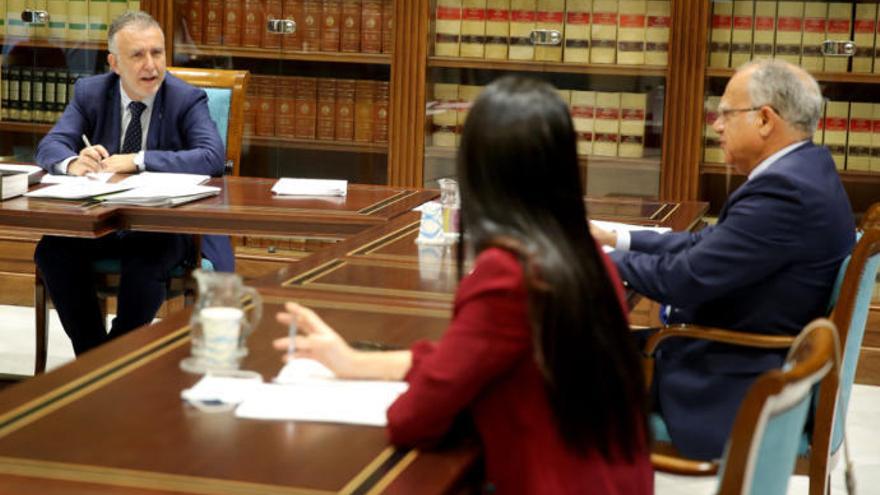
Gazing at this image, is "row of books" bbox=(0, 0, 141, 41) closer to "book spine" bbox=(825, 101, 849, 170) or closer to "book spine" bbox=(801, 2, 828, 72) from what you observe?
"book spine" bbox=(801, 2, 828, 72)

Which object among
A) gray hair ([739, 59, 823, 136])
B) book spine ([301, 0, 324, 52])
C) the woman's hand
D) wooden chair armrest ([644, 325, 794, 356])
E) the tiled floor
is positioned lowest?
the tiled floor

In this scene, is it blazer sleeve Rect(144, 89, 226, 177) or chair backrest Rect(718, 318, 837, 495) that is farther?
blazer sleeve Rect(144, 89, 226, 177)

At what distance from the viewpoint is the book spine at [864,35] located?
213 inches

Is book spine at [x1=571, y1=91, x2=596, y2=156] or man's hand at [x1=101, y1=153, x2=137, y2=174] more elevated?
book spine at [x1=571, y1=91, x2=596, y2=156]

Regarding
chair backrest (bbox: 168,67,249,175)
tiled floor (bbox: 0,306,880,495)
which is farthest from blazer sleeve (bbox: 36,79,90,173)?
tiled floor (bbox: 0,306,880,495)

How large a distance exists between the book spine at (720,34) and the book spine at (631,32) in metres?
0.27

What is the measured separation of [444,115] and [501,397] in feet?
13.5

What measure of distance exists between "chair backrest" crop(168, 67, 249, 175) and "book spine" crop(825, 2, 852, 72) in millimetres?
2288

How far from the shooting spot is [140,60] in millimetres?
4445

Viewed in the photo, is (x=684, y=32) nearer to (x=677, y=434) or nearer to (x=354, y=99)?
(x=354, y=99)

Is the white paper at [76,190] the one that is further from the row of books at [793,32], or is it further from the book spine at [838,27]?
the book spine at [838,27]

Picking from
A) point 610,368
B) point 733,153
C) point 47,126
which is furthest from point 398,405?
point 47,126

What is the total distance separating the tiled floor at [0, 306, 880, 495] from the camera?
3.99 m

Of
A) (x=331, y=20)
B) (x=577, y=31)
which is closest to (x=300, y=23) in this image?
(x=331, y=20)
